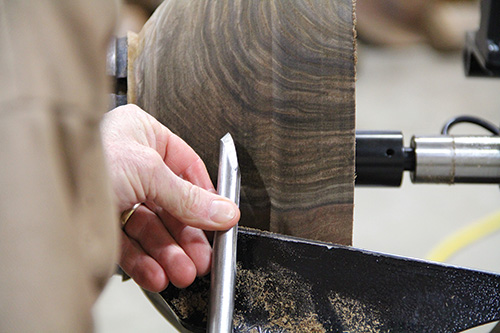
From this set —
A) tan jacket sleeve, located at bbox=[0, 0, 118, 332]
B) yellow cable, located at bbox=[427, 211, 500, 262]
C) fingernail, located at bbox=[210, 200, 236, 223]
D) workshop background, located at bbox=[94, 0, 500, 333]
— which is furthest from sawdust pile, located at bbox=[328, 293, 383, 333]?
workshop background, located at bbox=[94, 0, 500, 333]

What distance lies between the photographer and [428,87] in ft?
8.55

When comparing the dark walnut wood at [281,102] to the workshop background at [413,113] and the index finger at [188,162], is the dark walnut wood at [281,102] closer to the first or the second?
the index finger at [188,162]

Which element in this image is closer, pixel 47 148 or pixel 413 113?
pixel 47 148

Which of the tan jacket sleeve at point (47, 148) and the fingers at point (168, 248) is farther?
the fingers at point (168, 248)

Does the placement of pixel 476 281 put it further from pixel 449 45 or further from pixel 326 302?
pixel 449 45

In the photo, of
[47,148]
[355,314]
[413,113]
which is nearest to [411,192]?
[413,113]

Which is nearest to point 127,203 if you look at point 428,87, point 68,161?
point 68,161

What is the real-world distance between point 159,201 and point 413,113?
204 cm

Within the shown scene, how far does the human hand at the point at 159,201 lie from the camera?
57 centimetres

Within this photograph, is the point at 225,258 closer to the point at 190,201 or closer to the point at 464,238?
the point at 190,201

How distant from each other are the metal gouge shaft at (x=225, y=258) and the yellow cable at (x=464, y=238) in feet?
3.18

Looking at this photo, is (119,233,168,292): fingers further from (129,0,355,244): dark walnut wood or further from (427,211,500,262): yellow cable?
(427,211,500,262): yellow cable

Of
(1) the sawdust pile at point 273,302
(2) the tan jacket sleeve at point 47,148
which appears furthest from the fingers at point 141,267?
(2) the tan jacket sleeve at point 47,148

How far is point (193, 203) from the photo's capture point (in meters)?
0.58
